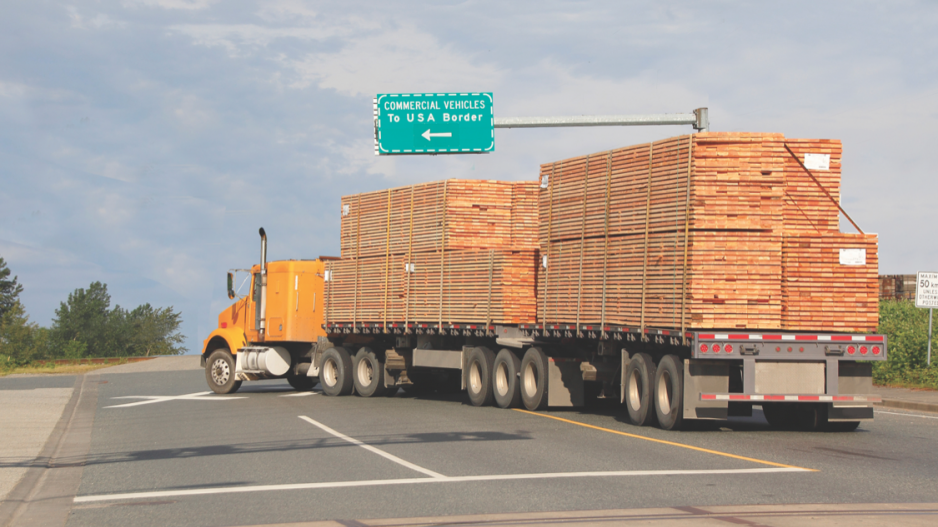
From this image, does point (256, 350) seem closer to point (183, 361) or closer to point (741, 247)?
point (741, 247)

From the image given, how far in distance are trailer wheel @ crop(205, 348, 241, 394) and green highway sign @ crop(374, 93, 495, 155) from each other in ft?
21.0

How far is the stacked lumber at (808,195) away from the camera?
1431 centimetres

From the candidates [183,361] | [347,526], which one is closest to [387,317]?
[347,526]

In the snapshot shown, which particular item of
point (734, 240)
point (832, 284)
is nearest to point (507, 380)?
point (734, 240)

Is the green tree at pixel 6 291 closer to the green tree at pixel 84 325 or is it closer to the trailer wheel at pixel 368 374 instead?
the green tree at pixel 84 325

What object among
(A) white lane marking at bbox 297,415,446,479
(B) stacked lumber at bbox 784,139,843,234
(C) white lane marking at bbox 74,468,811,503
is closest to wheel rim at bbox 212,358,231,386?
(A) white lane marking at bbox 297,415,446,479

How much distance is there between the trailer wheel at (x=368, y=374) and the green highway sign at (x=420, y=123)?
4582 millimetres

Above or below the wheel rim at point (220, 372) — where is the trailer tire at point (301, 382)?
below

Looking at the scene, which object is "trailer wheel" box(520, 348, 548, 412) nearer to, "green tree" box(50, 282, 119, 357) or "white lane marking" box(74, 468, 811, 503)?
"white lane marking" box(74, 468, 811, 503)

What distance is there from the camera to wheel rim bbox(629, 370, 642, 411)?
14.4 meters

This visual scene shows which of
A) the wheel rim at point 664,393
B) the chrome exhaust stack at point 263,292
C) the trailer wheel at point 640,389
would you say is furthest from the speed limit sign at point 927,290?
the chrome exhaust stack at point 263,292

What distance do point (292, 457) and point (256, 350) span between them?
12166mm

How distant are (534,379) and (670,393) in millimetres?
3966

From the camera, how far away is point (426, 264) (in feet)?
65.8
